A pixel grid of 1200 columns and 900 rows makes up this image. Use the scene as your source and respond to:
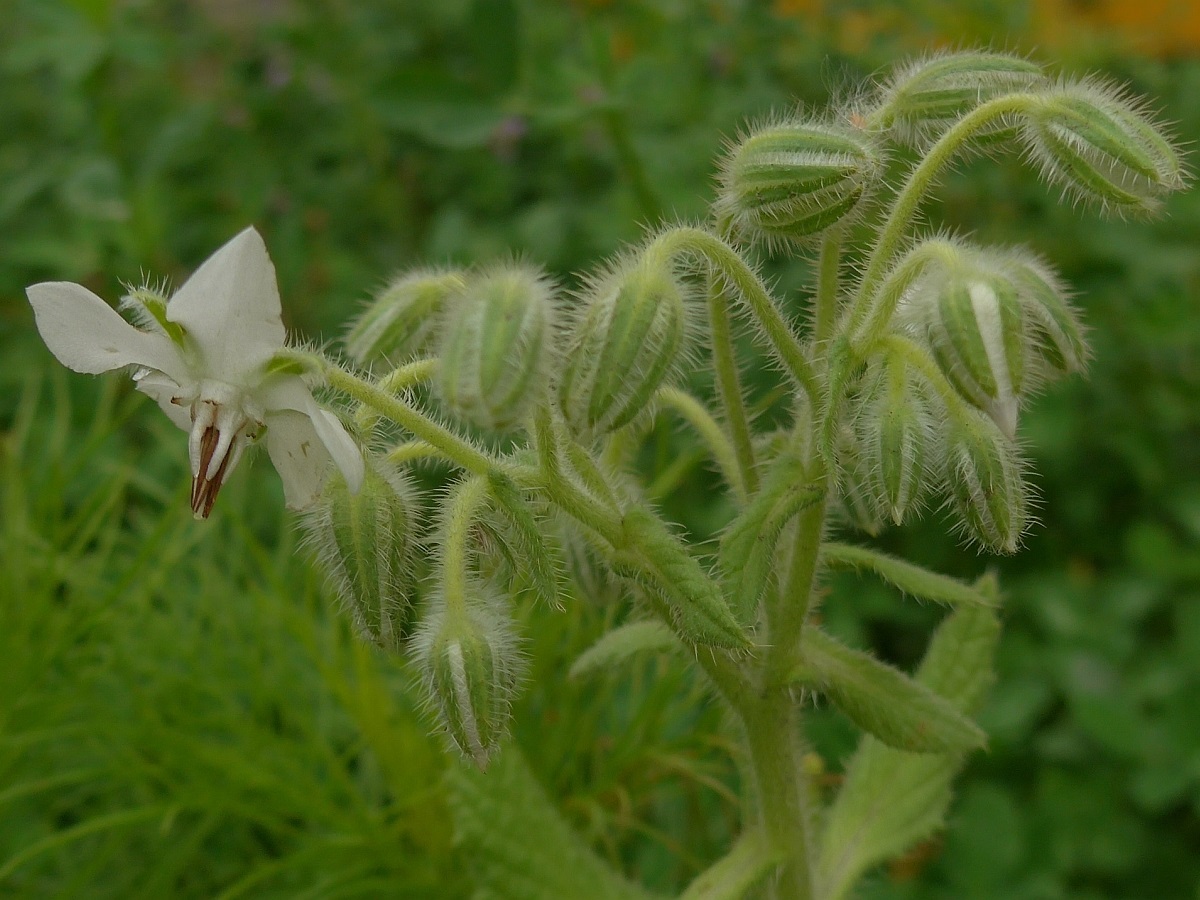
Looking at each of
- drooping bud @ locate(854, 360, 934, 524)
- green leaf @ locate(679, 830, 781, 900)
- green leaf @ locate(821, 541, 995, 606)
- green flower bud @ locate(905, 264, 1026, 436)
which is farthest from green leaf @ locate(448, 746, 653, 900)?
green flower bud @ locate(905, 264, 1026, 436)

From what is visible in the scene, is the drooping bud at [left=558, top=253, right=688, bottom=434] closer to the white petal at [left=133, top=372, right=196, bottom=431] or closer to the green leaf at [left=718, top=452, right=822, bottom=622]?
the green leaf at [left=718, top=452, right=822, bottom=622]

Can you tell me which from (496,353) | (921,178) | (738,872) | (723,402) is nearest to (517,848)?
(738,872)

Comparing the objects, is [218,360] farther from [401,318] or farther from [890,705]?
[890,705]

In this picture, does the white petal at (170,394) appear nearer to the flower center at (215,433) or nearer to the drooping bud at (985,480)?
the flower center at (215,433)

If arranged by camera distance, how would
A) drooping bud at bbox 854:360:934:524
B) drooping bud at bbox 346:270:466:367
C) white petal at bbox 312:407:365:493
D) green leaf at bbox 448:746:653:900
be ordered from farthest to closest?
green leaf at bbox 448:746:653:900
drooping bud at bbox 346:270:466:367
drooping bud at bbox 854:360:934:524
white petal at bbox 312:407:365:493

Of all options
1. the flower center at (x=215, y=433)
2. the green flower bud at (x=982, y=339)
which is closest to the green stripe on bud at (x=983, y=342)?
the green flower bud at (x=982, y=339)

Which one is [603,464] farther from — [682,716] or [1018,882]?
[1018,882]
